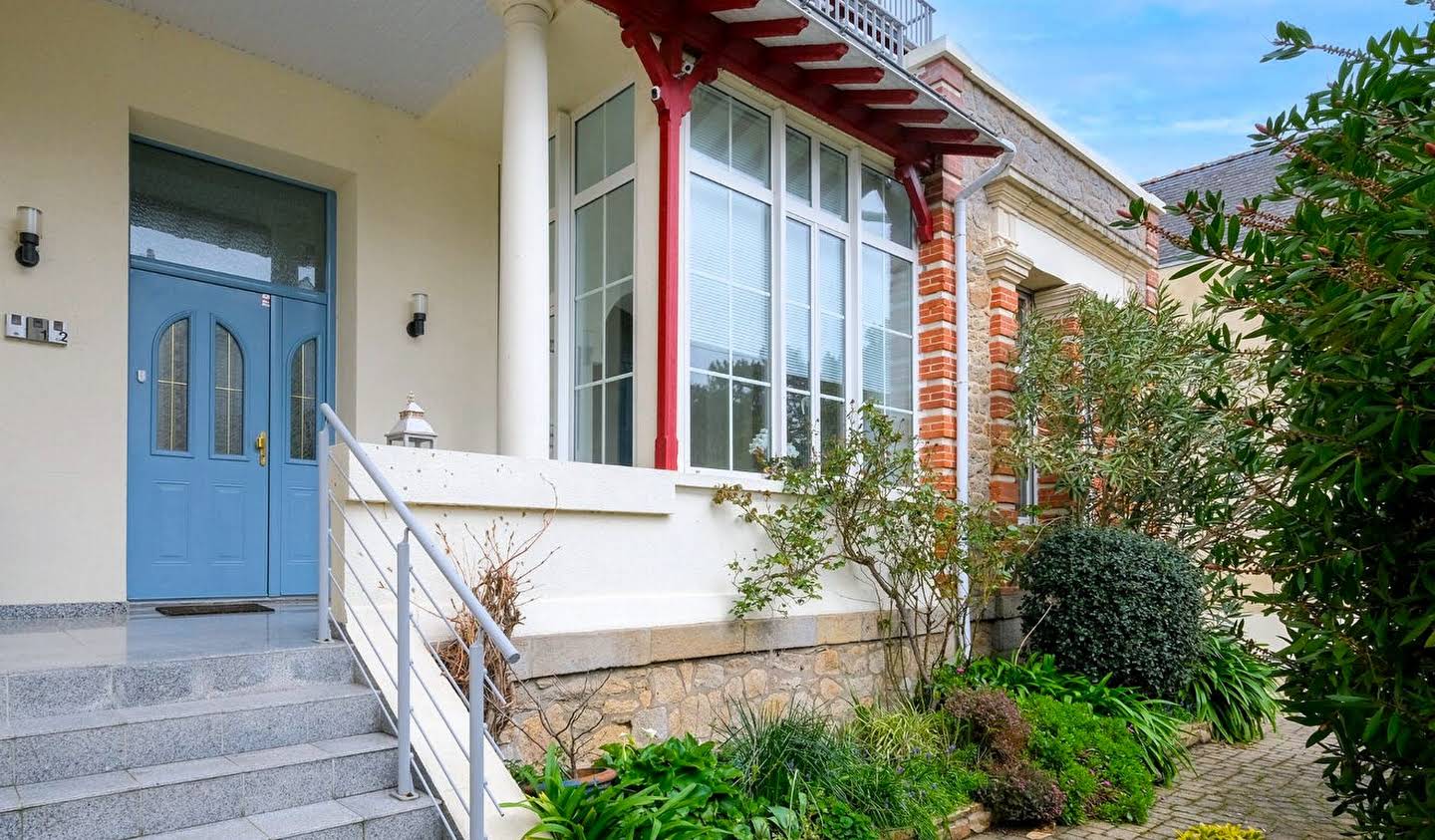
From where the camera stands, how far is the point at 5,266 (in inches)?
188

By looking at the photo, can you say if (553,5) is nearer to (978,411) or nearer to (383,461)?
(383,461)

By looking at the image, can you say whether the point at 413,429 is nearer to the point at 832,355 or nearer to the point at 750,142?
the point at 750,142

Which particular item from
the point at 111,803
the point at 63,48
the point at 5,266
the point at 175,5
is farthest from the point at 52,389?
the point at 111,803

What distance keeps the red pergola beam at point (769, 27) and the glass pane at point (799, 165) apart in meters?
0.87

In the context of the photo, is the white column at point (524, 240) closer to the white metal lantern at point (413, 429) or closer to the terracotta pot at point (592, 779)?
the white metal lantern at point (413, 429)

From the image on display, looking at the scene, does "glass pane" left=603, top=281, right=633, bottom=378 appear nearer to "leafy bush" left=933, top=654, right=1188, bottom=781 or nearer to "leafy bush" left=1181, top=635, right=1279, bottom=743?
"leafy bush" left=933, top=654, right=1188, bottom=781

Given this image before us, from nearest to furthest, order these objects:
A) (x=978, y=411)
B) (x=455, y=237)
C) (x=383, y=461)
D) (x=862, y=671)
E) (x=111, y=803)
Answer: (x=111, y=803) → (x=383, y=461) → (x=862, y=671) → (x=455, y=237) → (x=978, y=411)

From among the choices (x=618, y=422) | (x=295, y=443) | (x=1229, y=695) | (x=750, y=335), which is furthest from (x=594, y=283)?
(x=1229, y=695)

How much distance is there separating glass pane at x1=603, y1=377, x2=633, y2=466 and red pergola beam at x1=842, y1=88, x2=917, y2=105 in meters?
2.51

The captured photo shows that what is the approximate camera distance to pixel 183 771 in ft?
9.40

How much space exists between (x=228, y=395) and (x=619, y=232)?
265cm

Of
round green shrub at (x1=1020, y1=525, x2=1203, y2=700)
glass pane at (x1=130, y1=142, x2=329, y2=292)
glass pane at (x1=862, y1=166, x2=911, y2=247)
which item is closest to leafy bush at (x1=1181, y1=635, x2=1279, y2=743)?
round green shrub at (x1=1020, y1=525, x2=1203, y2=700)

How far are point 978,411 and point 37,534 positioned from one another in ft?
20.1

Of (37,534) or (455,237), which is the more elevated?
(455,237)
